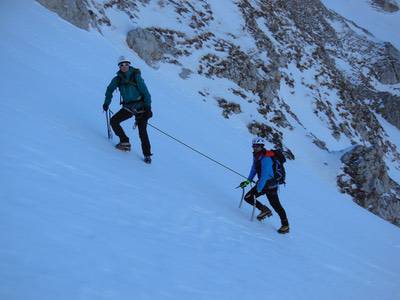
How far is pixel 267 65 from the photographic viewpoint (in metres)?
30.4

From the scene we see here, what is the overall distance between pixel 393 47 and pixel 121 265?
59.7m

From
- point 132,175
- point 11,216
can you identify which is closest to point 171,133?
point 132,175

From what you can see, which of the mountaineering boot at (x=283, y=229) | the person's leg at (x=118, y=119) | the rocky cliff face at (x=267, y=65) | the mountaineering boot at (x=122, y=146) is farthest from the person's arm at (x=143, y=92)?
the rocky cliff face at (x=267, y=65)

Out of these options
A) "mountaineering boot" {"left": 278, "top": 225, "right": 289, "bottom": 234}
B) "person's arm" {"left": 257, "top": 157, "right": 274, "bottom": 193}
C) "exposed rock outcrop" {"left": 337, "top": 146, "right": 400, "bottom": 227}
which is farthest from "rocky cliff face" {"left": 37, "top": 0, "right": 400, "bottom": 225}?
"mountaineering boot" {"left": 278, "top": 225, "right": 289, "bottom": 234}

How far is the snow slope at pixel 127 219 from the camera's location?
4.72 m

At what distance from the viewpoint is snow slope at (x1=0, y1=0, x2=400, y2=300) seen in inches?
186

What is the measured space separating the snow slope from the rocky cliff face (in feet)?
26.4

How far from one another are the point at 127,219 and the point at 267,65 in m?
25.6

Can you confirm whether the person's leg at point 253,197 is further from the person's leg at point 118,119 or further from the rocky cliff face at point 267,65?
the rocky cliff face at point 267,65

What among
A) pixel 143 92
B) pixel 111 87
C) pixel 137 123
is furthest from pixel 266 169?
pixel 111 87

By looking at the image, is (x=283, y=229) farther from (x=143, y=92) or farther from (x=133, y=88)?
(x=133, y=88)

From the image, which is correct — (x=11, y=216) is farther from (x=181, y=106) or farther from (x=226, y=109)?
(x=226, y=109)

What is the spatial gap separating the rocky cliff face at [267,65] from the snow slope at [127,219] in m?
8.04

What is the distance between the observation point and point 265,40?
106 feet
